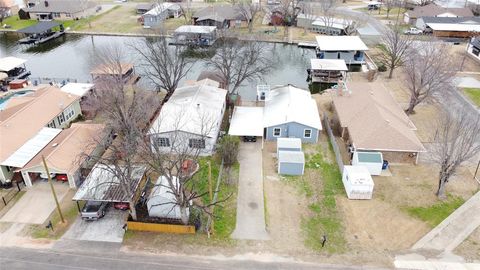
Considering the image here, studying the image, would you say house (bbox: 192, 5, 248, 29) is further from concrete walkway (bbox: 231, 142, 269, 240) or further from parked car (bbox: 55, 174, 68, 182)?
parked car (bbox: 55, 174, 68, 182)

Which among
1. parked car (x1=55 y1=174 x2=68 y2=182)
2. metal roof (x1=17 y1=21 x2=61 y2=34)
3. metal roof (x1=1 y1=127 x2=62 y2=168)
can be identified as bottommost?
parked car (x1=55 y1=174 x2=68 y2=182)

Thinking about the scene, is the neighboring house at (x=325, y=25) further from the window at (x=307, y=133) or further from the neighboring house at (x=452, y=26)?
the window at (x=307, y=133)

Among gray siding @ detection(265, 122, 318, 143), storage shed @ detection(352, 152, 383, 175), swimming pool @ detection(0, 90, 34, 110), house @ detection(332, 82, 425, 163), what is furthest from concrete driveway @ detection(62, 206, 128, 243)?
swimming pool @ detection(0, 90, 34, 110)

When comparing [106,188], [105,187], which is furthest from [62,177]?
[106,188]

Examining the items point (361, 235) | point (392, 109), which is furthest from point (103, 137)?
point (392, 109)

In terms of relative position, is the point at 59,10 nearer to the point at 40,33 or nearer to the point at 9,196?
the point at 40,33

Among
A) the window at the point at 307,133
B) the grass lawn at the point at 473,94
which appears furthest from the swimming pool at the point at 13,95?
the grass lawn at the point at 473,94
